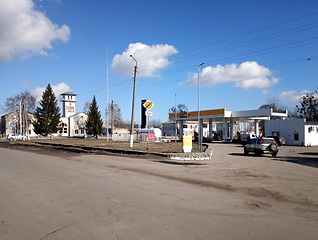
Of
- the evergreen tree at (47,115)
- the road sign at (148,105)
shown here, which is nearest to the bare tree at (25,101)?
the evergreen tree at (47,115)

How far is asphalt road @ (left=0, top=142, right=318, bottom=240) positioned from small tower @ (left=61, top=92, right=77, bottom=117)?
337 ft

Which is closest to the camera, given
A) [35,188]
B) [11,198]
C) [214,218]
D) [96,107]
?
[214,218]

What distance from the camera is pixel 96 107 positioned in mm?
77750

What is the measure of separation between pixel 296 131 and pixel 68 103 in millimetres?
87945

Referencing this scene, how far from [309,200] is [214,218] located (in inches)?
143

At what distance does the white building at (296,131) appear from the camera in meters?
40.3

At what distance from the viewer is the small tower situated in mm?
106875

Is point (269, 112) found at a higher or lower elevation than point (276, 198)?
higher

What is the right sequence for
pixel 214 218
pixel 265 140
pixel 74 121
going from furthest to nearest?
pixel 74 121 < pixel 265 140 < pixel 214 218

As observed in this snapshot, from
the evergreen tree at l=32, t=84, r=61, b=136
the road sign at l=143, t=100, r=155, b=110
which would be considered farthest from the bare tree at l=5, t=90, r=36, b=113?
the road sign at l=143, t=100, r=155, b=110

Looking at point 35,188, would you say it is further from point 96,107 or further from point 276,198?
point 96,107

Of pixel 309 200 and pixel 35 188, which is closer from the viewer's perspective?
pixel 309 200

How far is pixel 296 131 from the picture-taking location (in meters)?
41.5

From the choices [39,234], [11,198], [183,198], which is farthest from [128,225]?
[11,198]
